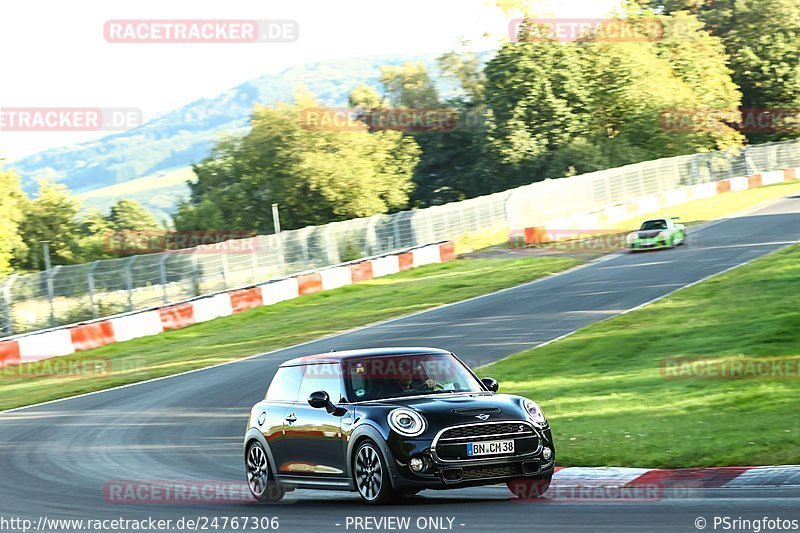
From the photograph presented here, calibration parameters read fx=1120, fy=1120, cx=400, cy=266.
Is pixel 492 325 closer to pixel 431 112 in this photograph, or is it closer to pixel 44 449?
pixel 44 449

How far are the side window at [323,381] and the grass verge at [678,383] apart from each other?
2892mm

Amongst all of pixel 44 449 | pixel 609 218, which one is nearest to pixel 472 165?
pixel 609 218

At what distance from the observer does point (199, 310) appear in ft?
Result: 109

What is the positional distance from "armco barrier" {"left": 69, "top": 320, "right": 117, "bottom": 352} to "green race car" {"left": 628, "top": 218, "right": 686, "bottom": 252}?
17707mm

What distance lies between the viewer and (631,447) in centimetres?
1211

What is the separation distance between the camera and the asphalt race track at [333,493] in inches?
342

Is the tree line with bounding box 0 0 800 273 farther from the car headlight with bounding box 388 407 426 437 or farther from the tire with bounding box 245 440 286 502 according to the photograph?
the car headlight with bounding box 388 407 426 437

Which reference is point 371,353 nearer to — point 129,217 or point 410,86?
point 410,86

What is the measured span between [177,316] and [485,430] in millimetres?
24150

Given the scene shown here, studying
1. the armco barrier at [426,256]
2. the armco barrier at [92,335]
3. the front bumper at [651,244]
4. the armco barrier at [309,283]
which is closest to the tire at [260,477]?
the armco barrier at [92,335]

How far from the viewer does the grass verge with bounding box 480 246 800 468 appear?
1169 centimetres

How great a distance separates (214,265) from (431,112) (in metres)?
49.7

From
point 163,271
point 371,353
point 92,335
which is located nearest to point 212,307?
point 163,271

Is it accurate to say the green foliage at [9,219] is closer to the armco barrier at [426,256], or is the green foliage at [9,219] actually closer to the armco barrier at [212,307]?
the armco barrier at [426,256]
